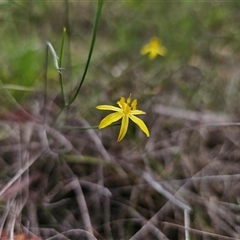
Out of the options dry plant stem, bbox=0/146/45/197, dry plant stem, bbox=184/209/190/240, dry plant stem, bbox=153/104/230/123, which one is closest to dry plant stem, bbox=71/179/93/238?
dry plant stem, bbox=0/146/45/197

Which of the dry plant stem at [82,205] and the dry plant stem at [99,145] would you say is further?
the dry plant stem at [99,145]

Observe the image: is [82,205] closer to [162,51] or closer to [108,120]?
[108,120]

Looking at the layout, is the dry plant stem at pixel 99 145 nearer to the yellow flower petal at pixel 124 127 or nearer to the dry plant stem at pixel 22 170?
the dry plant stem at pixel 22 170

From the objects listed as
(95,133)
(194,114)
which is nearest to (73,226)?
(95,133)

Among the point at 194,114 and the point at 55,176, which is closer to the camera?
the point at 55,176

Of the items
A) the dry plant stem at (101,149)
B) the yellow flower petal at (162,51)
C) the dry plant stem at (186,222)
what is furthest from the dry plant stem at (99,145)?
the yellow flower petal at (162,51)

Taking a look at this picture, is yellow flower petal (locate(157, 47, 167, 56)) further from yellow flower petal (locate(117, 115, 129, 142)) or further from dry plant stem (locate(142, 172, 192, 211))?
yellow flower petal (locate(117, 115, 129, 142))

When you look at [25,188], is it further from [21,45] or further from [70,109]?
[21,45]

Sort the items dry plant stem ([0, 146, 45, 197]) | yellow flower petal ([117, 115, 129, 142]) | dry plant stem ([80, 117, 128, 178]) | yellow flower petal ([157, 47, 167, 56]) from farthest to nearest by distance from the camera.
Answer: yellow flower petal ([157, 47, 167, 56])
dry plant stem ([80, 117, 128, 178])
dry plant stem ([0, 146, 45, 197])
yellow flower petal ([117, 115, 129, 142])
